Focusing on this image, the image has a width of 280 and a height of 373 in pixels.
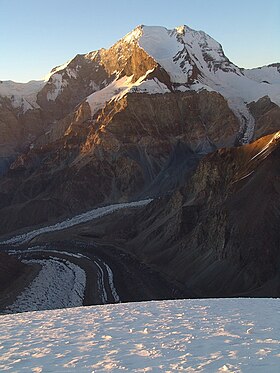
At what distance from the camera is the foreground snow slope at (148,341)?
7.59 m

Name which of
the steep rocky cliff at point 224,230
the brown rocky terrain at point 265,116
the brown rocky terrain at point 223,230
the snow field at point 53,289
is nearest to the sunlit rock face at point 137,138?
the brown rocky terrain at point 265,116

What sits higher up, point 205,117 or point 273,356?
point 205,117

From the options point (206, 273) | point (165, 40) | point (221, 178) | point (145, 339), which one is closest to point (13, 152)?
point (165, 40)

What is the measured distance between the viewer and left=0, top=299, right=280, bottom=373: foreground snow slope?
7586 mm

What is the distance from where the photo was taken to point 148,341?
30.5 ft

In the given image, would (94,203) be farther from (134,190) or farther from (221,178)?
(221,178)

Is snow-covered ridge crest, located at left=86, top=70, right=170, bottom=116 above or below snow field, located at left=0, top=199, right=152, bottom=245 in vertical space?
above

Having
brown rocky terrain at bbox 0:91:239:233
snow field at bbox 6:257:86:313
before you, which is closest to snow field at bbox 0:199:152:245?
brown rocky terrain at bbox 0:91:239:233

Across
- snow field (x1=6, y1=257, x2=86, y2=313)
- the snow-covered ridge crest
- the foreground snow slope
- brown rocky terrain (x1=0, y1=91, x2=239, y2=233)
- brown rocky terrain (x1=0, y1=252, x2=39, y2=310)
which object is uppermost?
the snow-covered ridge crest

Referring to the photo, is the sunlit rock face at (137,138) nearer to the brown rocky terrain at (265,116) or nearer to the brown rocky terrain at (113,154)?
the brown rocky terrain at (113,154)

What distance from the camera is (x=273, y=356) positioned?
7.55 m

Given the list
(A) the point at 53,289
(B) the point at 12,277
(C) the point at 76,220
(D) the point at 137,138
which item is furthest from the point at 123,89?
(A) the point at 53,289

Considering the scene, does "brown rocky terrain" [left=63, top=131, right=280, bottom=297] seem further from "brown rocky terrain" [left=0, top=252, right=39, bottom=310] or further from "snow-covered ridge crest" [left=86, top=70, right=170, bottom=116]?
"snow-covered ridge crest" [left=86, top=70, right=170, bottom=116]

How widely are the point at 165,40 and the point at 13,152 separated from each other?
72723mm
